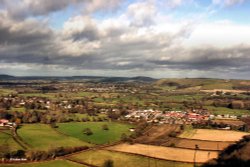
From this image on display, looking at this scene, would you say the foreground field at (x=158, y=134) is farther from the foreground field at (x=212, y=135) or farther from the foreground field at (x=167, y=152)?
A: the foreground field at (x=167, y=152)

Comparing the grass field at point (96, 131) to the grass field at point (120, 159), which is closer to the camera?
the grass field at point (120, 159)

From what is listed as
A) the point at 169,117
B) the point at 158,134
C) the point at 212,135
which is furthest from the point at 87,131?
the point at 169,117

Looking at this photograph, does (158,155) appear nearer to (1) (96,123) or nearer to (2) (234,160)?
(2) (234,160)

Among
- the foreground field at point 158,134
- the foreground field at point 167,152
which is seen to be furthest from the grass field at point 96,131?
the foreground field at point 167,152

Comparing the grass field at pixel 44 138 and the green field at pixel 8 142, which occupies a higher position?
the green field at pixel 8 142

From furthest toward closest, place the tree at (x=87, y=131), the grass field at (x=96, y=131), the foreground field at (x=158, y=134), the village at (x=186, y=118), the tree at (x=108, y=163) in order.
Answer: the village at (x=186, y=118) < the tree at (x=87, y=131) < the grass field at (x=96, y=131) < the foreground field at (x=158, y=134) < the tree at (x=108, y=163)

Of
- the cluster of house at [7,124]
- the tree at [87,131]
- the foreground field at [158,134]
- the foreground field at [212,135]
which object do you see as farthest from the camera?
the cluster of house at [7,124]
